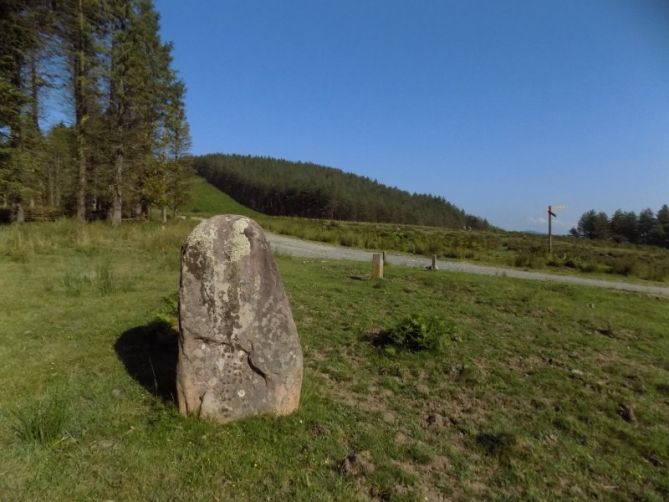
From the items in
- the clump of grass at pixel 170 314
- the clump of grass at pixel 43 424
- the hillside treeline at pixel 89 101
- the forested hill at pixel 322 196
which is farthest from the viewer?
the forested hill at pixel 322 196

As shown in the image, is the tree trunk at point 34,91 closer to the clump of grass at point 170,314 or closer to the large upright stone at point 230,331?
the clump of grass at point 170,314

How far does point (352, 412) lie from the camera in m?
4.25

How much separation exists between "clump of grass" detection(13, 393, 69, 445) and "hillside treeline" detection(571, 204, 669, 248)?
66.7 m

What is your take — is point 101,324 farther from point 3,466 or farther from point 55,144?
point 55,144

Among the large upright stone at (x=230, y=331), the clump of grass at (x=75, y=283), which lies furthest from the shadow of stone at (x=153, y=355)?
the clump of grass at (x=75, y=283)

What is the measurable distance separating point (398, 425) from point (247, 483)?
163 centimetres

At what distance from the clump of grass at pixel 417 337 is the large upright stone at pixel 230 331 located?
2.21 m

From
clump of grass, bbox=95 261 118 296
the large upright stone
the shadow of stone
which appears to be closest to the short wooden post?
clump of grass, bbox=95 261 118 296

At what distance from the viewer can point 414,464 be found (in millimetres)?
3479

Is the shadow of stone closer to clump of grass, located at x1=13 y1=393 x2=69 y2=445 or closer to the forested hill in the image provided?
clump of grass, located at x1=13 y1=393 x2=69 y2=445

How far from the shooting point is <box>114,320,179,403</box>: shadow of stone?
14.6 feet

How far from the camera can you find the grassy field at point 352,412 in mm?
3166

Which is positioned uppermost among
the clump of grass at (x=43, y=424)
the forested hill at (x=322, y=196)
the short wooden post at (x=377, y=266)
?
the forested hill at (x=322, y=196)

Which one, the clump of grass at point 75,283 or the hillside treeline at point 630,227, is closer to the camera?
the clump of grass at point 75,283
